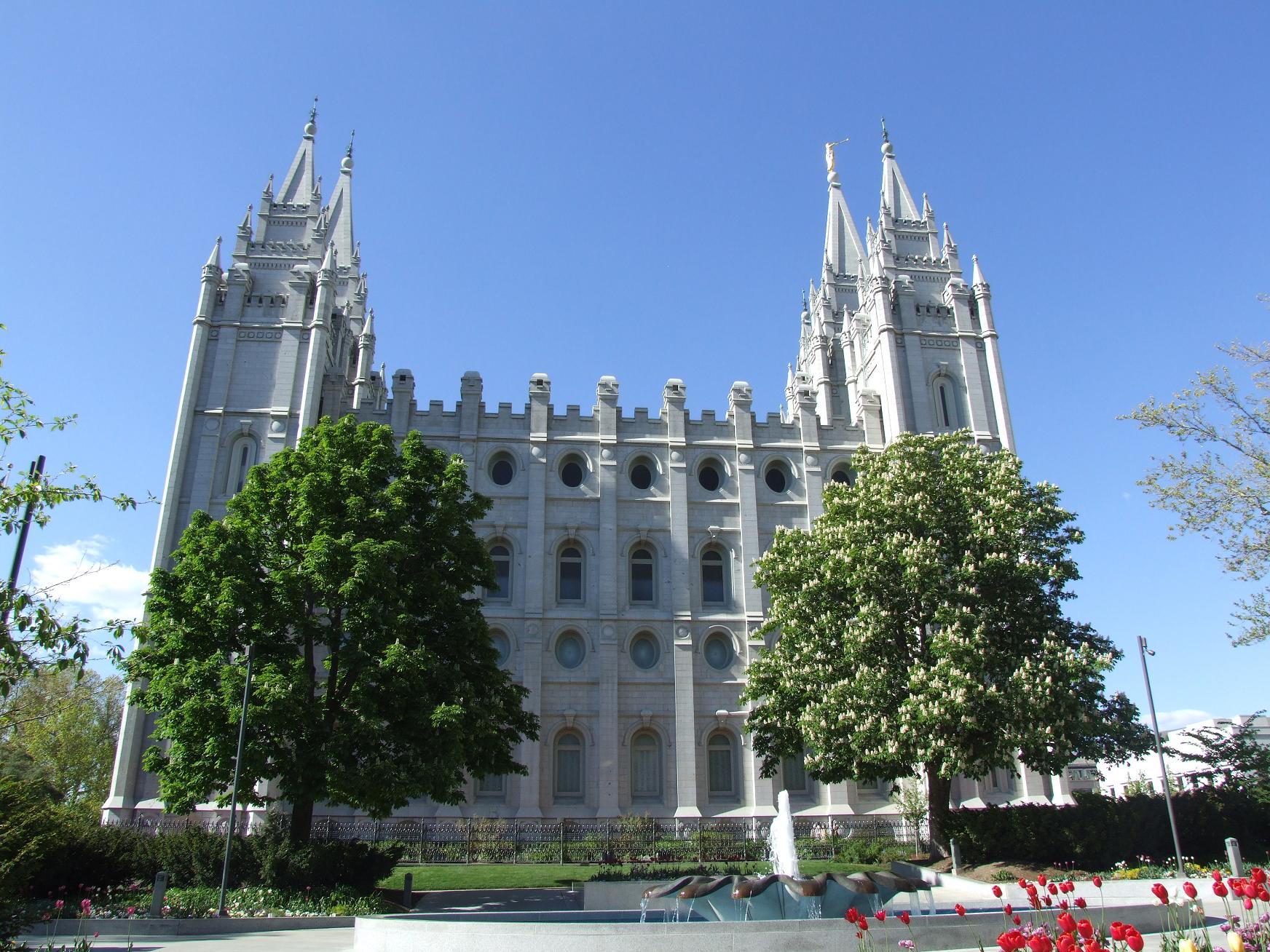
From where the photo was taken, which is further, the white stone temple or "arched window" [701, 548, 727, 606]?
"arched window" [701, 548, 727, 606]

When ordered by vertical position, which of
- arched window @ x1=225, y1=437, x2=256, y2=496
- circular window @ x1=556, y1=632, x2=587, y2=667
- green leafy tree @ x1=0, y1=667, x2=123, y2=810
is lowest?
green leafy tree @ x1=0, y1=667, x2=123, y2=810

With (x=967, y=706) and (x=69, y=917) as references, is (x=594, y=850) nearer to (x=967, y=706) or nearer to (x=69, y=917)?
(x=967, y=706)

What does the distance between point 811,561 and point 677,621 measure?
10.3m

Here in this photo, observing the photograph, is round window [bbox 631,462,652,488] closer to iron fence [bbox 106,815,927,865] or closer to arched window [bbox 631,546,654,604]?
arched window [bbox 631,546,654,604]

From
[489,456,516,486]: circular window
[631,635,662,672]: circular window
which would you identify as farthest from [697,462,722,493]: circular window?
[489,456,516,486]: circular window

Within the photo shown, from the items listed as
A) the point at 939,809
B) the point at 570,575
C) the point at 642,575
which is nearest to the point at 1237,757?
the point at 939,809

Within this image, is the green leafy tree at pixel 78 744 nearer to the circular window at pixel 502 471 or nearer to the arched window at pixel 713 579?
the circular window at pixel 502 471

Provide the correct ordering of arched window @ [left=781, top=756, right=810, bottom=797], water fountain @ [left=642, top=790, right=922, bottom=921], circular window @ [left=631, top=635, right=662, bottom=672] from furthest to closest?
circular window @ [left=631, top=635, right=662, bottom=672]
arched window @ [left=781, top=756, right=810, bottom=797]
water fountain @ [left=642, top=790, right=922, bottom=921]

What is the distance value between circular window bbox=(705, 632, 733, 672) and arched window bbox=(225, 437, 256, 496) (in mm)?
20424

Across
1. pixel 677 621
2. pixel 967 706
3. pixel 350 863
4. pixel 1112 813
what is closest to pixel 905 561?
pixel 967 706

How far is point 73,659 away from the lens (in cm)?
1142

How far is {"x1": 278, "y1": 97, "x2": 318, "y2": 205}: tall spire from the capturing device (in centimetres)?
4441

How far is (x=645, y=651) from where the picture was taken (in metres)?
38.1

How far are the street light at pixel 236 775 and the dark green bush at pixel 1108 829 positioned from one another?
19403 mm
